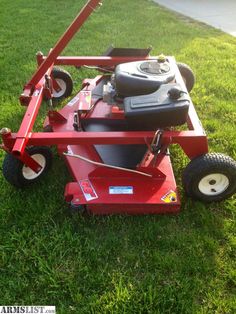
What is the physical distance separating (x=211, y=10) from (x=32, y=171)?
16.9 feet

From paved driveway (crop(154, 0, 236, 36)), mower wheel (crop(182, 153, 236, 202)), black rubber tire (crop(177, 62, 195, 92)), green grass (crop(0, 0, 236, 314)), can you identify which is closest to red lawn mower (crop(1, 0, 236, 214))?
mower wheel (crop(182, 153, 236, 202))

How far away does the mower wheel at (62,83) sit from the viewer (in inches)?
137

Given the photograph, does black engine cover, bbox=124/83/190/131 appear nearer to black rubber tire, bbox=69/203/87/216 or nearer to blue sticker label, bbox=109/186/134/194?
blue sticker label, bbox=109/186/134/194

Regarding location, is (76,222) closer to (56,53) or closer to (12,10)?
(56,53)

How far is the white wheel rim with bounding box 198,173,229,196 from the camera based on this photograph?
238 cm

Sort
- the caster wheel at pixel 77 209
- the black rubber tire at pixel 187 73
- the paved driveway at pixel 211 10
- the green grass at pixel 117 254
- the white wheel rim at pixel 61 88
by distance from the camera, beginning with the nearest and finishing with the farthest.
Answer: the green grass at pixel 117 254 < the caster wheel at pixel 77 209 < the black rubber tire at pixel 187 73 < the white wheel rim at pixel 61 88 < the paved driveway at pixel 211 10

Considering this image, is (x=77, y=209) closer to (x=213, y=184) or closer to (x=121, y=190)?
(x=121, y=190)

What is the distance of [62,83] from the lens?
3.57 meters

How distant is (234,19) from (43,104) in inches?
151

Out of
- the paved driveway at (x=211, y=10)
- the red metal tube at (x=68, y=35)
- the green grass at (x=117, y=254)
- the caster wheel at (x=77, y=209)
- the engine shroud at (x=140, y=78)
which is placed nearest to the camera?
the green grass at (x=117, y=254)

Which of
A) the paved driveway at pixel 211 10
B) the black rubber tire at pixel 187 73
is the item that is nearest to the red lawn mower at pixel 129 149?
the black rubber tire at pixel 187 73

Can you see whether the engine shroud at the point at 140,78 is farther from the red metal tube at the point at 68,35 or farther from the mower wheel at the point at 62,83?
the mower wheel at the point at 62,83

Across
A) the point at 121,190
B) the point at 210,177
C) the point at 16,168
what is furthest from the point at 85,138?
the point at 210,177

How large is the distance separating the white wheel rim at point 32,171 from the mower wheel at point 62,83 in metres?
1.16
